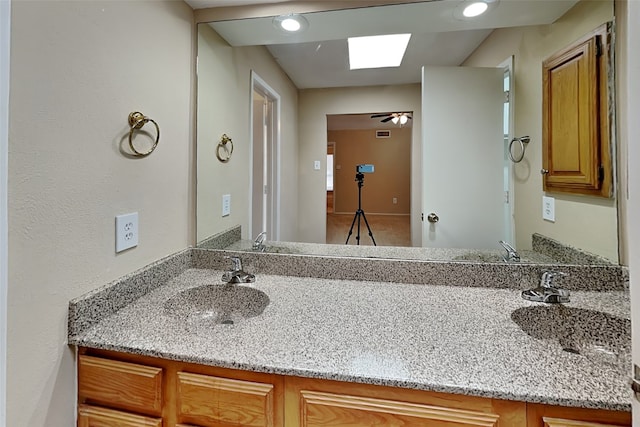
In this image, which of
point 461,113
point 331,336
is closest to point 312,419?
point 331,336

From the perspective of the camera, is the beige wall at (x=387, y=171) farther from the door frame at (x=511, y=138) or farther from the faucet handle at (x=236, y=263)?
the faucet handle at (x=236, y=263)

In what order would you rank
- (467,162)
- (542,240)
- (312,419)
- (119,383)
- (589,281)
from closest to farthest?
(312,419), (119,383), (589,281), (542,240), (467,162)

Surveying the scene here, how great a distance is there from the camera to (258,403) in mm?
725

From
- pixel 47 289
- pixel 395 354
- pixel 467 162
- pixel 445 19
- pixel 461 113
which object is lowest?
pixel 395 354

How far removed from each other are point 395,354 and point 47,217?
2.98 feet

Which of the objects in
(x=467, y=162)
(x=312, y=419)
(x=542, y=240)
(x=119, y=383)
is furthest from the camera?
(x=467, y=162)

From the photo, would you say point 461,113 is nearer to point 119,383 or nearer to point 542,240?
point 542,240

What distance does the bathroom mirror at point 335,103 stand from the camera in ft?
4.05

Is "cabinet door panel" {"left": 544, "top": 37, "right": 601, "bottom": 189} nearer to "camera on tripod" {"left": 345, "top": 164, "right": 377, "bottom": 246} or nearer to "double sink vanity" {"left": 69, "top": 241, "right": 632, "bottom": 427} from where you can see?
"double sink vanity" {"left": 69, "top": 241, "right": 632, "bottom": 427}

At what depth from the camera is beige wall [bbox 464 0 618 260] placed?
3.78ft

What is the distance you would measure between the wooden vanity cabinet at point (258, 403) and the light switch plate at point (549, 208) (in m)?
0.83

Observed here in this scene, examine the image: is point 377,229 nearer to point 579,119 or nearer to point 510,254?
point 510,254

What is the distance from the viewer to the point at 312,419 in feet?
2.32

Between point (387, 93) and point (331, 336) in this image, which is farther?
point (387, 93)
